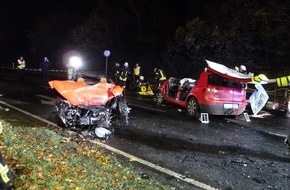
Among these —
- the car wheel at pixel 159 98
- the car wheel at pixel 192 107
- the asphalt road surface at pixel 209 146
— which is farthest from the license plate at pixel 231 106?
the car wheel at pixel 159 98

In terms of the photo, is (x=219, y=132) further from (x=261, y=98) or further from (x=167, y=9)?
(x=167, y=9)

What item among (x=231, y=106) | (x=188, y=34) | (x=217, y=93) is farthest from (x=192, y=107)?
(x=188, y=34)

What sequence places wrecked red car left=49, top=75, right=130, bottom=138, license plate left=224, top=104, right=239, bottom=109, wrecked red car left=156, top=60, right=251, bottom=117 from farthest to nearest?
license plate left=224, top=104, right=239, bottom=109 < wrecked red car left=156, top=60, right=251, bottom=117 < wrecked red car left=49, top=75, right=130, bottom=138

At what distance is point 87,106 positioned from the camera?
9.09 meters

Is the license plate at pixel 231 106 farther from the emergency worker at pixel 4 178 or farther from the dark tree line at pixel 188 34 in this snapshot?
the dark tree line at pixel 188 34

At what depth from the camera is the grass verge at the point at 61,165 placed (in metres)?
5.02

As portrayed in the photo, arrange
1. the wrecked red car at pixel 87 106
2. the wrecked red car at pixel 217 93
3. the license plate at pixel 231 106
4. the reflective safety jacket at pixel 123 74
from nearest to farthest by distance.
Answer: the wrecked red car at pixel 87 106 → the wrecked red car at pixel 217 93 → the license plate at pixel 231 106 → the reflective safety jacket at pixel 123 74

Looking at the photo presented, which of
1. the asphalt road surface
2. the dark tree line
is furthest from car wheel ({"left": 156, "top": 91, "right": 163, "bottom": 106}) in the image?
the dark tree line

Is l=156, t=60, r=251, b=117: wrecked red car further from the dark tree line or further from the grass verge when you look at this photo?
the dark tree line

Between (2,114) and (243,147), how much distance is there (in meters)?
6.74

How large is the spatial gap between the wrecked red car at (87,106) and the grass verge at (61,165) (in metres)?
1.13

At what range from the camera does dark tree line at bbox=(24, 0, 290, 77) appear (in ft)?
67.7

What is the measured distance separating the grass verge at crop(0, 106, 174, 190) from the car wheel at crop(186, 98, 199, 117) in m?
4.77

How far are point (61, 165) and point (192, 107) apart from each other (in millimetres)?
6764
